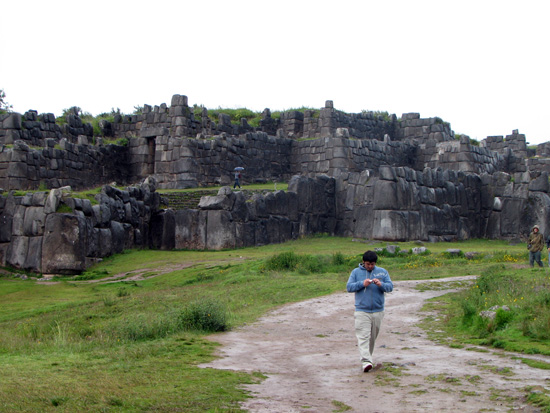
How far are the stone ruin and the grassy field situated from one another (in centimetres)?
144

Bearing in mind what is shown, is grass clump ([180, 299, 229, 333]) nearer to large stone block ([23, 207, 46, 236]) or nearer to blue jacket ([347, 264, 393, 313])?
blue jacket ([347, 264, 393, 313])

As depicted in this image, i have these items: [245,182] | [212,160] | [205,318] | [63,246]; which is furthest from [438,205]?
[205,318]

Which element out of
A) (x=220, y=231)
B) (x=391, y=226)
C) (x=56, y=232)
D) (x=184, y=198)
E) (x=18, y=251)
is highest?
(x=184, y=198)

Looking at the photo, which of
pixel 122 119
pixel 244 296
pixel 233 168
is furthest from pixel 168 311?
pixel 122 119

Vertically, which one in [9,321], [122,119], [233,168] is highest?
[122,119]

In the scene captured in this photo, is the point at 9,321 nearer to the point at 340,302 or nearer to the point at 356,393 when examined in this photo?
the point at 340,302

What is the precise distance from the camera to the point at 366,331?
30.3 feet

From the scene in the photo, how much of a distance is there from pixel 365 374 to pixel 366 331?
0.62 m

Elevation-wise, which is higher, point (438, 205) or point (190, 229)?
point (438, 205)

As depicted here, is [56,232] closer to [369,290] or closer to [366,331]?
[369,290]

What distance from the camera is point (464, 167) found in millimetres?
34625

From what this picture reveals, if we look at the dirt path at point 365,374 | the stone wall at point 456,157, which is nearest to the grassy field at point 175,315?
the dirt path at point 365,374

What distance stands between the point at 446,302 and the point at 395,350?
4.08 metres

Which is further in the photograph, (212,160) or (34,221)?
(212,160)
